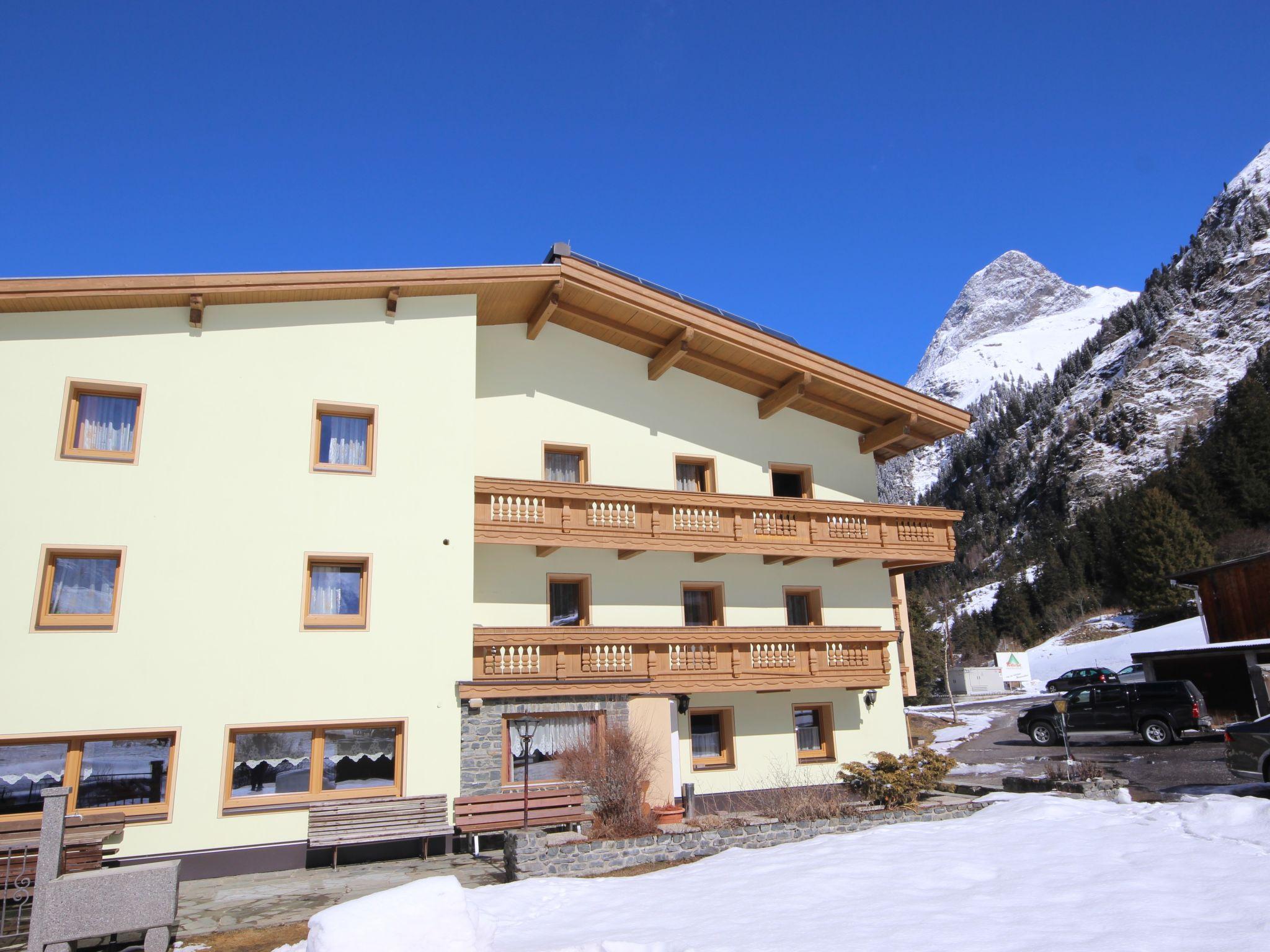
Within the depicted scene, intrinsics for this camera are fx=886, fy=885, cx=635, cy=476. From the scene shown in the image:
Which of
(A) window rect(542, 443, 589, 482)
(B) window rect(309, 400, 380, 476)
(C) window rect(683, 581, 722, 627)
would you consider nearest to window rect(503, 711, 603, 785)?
(C) window rect(683, 581, 722, 627)

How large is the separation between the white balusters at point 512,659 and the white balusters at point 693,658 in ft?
9.69

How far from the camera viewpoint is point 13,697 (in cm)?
1317

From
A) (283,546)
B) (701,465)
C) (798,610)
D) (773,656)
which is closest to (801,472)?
(701,465)

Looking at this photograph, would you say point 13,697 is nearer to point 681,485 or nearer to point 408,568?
point 408,568

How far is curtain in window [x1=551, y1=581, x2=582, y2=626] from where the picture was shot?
18938 mm

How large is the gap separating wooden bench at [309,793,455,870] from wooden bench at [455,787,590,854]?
1.21 ft

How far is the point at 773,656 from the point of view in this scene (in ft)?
62.2

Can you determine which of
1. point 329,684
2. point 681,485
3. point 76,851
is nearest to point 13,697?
point 76,851

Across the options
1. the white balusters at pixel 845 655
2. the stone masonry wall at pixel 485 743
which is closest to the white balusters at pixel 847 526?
the white balusters at pixel 845 655

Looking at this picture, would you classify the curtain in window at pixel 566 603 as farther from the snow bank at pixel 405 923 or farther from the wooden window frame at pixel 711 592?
the snow bank at pixel 405 923

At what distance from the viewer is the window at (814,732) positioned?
2044 cm

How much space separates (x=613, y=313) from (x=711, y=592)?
22.3 ft

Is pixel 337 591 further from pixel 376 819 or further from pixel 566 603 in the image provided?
pixel 566 603

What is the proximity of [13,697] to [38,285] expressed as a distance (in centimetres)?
641
